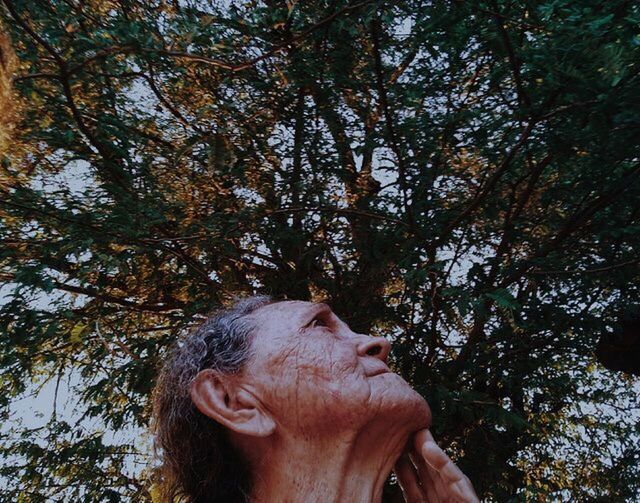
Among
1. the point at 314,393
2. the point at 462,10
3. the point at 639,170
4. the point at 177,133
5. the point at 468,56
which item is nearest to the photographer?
the point at 314,393

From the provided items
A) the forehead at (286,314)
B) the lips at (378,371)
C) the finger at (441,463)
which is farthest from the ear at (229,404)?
the finger at (441,463)

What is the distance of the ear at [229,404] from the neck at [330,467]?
87 millimetres

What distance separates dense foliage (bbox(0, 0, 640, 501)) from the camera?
11.8ft

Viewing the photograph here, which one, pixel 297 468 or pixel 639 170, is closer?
pixel 297 468

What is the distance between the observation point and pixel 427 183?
4.40 metres

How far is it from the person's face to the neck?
0.05m

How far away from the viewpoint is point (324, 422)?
1894mm

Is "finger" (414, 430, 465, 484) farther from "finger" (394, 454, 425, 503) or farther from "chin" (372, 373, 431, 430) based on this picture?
"finger" (394, 454, 425, 503)

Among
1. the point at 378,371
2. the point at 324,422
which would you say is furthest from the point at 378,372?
the point at 324,422

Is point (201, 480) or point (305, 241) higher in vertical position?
point (305, 241)

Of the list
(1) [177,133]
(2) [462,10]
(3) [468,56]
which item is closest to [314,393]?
(2) [462,10]

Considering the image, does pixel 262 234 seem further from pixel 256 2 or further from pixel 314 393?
pixel 314 393

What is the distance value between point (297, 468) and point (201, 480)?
458 mm

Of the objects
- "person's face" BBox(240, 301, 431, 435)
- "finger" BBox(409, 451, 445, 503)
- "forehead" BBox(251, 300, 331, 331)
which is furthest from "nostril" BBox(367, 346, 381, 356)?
"finger" BBox(409, 451, 445, 503)
